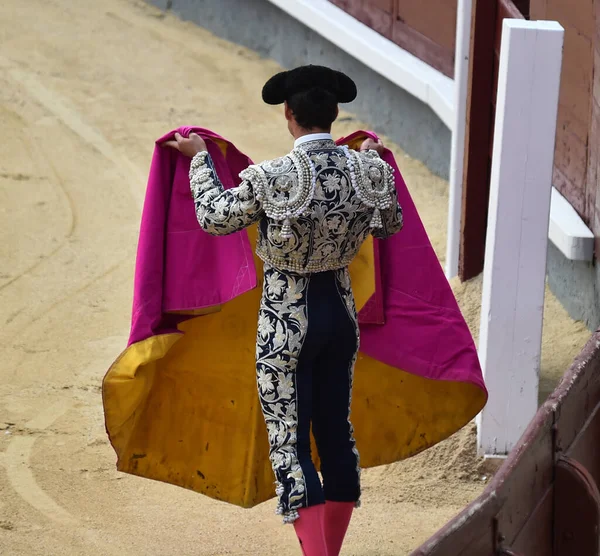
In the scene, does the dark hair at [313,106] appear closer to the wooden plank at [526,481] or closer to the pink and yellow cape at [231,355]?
the pink and yellow cape at [231,355]

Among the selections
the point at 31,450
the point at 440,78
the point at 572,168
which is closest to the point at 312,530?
the point at 31,450

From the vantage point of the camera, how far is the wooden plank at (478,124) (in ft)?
17.3

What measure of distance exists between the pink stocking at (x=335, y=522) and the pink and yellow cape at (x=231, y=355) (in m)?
0.43

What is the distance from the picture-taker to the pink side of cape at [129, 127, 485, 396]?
11.3ft

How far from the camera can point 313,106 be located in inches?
119

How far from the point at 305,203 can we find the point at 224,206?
21 cm

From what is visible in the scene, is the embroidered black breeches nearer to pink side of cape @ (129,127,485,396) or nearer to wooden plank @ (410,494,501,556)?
pink side of cape @ (129,127,485,396)

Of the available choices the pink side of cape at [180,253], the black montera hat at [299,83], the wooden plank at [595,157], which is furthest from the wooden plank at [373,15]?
the black montera hat at [299,83]

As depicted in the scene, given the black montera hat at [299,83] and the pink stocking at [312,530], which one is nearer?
the black montera hat at [299,83]

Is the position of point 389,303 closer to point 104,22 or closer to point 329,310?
point 329,310

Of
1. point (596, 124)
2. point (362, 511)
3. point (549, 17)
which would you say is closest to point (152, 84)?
point (549, 17)

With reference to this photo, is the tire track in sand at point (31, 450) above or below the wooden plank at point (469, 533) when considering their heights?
below

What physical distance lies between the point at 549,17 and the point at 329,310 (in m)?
2.88

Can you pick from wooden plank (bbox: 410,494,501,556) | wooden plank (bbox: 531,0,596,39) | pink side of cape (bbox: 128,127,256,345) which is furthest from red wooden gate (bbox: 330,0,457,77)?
wooden plank (bbox: 410,494,501,556)
